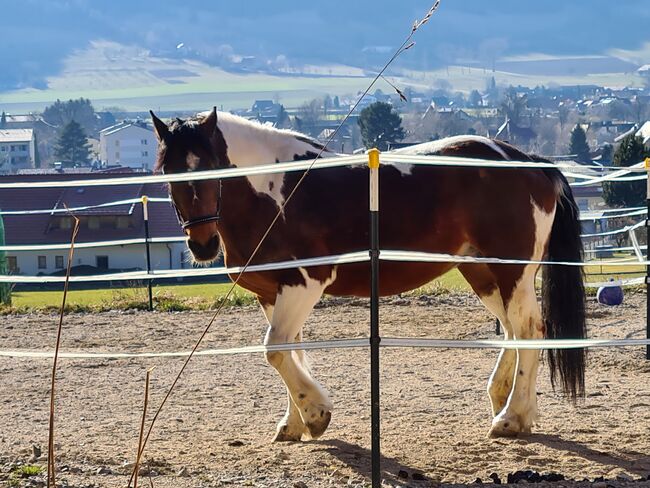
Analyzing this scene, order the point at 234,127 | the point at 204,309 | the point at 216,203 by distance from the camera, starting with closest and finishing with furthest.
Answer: the point at 216,203 < the point at 234,127 < the point at 204,309

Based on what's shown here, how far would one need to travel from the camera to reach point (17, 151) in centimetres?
12394

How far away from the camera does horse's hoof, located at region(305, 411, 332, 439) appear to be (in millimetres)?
6117

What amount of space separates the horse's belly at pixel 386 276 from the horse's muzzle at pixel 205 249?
73 cm

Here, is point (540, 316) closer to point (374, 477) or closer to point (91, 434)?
point (374, 477)

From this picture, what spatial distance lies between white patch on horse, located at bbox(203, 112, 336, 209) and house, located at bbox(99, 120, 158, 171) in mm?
123745

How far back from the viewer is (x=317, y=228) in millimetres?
6102

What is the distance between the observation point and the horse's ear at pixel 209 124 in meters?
5.98

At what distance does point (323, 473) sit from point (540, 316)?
73.1 inches

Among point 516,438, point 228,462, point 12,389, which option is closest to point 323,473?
point 228,462

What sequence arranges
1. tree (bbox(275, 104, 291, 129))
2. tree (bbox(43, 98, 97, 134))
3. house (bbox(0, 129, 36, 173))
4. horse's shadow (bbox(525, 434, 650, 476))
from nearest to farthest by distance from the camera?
horse's shadow (bbox(525, 434, 650, 476)), tree (bbox(275, 104, 291, 129)), house (bbox(0, 129, 36, 173)), tree (bbox(43, 98, 97, 134))

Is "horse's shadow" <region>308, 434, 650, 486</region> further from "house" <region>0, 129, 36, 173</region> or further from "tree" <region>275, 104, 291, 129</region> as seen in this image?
"house" <region>0, 129, 36, 173</region>

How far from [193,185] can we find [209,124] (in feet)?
1.29

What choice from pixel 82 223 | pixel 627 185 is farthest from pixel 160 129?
pixel 82 223

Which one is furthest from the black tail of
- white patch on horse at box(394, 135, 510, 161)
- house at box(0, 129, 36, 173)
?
house at box(0, 129, 36, 173)
